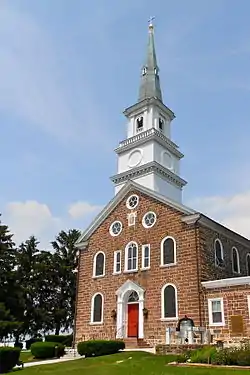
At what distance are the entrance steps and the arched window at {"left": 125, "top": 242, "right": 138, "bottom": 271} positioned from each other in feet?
15.2

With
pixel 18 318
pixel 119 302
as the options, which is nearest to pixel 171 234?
Answer: pixel 119 302

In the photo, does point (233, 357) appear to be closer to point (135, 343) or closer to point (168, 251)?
point (135, 343)

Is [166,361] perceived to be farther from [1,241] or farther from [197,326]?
[1,241]

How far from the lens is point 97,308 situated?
28.5 m

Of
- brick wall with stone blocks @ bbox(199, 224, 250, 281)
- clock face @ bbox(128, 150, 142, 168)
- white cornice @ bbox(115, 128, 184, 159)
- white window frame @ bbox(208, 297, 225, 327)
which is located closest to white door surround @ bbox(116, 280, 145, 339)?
brick wall with stone blocks @ bbox(199, 224, 250, 281)

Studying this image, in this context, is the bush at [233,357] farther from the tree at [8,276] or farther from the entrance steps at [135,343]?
the tree at [8,276]

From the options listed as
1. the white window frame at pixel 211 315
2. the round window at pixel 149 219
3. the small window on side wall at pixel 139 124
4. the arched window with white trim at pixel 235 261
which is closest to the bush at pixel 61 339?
the round window at pixel 149 219

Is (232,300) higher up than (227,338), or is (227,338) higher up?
(232,300)

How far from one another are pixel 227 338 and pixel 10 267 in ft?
64.1

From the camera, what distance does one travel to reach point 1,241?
1351 inches

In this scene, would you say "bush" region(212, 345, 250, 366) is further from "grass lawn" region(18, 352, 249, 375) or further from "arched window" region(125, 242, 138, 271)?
"arched window" region(125, 242, 138, 271)

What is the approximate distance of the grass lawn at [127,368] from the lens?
13.8m

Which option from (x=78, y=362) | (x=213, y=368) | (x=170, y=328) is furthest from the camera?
(x=170, y=328)

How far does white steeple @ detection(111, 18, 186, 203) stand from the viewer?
128 feet
